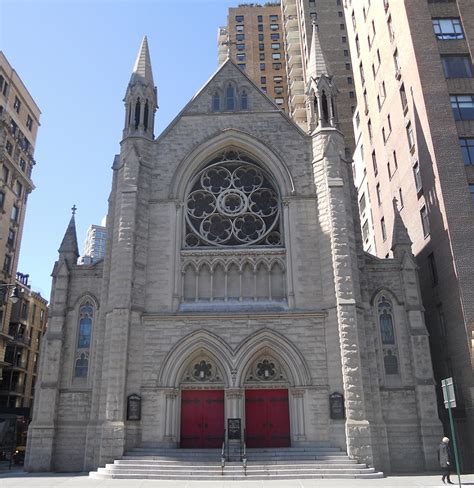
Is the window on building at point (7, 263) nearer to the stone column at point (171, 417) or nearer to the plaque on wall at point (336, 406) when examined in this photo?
the stone column at point (171, 417)

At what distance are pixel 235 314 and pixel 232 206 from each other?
628 cm

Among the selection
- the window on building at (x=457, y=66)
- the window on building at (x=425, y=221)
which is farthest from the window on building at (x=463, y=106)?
the window on building at (x=425, y=221)

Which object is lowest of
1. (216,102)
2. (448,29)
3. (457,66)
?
(216,102)

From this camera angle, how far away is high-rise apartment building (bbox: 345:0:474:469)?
2441 cm

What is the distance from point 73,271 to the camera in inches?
1025

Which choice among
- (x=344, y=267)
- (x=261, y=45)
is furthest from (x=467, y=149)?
(x=261, y=45)

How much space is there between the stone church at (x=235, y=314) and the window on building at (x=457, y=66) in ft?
21.8

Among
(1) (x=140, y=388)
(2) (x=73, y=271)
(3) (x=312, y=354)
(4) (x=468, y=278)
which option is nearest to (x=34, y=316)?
(2) (x=73, y=271)

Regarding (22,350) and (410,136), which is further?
(22,350)

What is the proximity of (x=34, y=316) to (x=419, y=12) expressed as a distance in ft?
155

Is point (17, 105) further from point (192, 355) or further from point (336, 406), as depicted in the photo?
point (336, 406)

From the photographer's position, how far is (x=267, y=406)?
23531 millimetres

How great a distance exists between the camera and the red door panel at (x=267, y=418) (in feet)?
75.7

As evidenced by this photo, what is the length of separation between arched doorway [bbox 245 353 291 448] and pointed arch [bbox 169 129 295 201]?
29.6 feet
